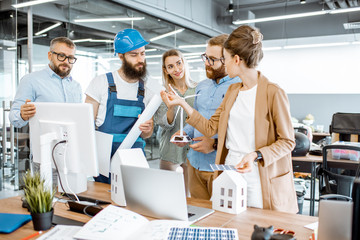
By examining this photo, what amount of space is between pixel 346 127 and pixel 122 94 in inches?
145

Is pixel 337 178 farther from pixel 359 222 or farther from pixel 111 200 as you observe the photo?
pixel 359 222

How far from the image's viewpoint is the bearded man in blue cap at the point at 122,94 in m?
2.28

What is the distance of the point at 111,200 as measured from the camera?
1.79m

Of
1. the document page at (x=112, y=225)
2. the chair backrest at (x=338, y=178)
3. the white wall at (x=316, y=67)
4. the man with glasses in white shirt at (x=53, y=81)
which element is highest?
the white wall at (x=316, y=67)

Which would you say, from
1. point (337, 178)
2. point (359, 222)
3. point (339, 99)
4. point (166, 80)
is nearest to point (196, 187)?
point (166, 80)

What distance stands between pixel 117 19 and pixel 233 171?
174 inches

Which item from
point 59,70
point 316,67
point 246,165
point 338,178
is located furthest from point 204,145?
point 316,67

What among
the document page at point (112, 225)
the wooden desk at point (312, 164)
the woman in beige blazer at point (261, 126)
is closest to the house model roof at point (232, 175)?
the woman in beige blazer at point (261, 126)

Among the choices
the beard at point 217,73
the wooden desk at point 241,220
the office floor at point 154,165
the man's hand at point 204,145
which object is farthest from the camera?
the office floor at point 154,165

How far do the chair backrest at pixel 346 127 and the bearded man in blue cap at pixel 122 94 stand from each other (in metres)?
3.46

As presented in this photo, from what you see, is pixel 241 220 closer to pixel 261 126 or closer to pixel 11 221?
pixel 261 126

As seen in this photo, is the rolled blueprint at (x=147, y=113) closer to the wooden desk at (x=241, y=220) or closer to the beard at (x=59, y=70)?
the wooden desk at (x=241, y=220)

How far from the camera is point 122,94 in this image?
2.32 meters

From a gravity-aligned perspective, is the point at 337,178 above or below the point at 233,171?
below
